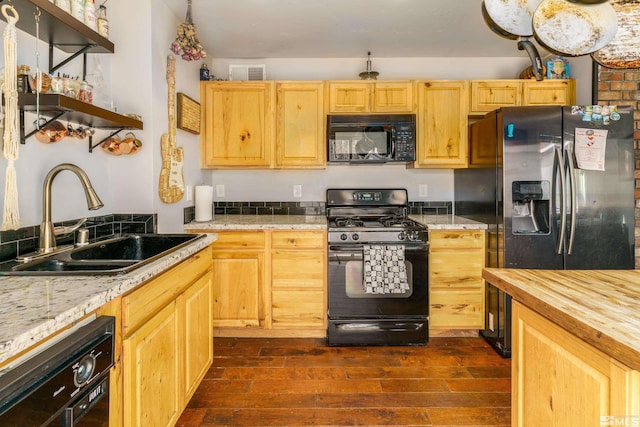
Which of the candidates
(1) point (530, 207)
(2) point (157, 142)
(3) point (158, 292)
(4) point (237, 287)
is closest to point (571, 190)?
(1) point (530, 207)

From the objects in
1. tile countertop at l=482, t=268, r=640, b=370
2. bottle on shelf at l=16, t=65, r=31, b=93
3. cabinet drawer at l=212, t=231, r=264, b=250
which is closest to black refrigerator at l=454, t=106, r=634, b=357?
tile countertop at l=482, t=268, r=640, b=370

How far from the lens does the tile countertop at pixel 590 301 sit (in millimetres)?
816

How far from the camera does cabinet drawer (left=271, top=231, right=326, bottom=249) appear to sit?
2836 mm

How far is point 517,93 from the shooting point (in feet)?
10.2

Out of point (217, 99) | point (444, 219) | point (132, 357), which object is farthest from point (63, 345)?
point (444, 219)

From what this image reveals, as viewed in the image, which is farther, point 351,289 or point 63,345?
point 351,289

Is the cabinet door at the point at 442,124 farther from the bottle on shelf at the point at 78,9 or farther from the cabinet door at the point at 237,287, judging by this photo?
the bottle on shelf at the point at 78,9

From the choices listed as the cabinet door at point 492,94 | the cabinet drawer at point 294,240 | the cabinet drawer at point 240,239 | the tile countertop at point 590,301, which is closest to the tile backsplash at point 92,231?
the cabinet drawer at point 240,239

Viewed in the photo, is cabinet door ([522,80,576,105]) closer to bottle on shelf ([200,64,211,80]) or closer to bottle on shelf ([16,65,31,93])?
bottle on shelf ([200,64,211,80])

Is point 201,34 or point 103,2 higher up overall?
point 201,34

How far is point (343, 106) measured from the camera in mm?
3115

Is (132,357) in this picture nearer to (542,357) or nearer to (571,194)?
(542,357)

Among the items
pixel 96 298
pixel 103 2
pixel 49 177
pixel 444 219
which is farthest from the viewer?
pixel 444 219

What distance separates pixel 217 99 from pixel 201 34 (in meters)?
0.48
